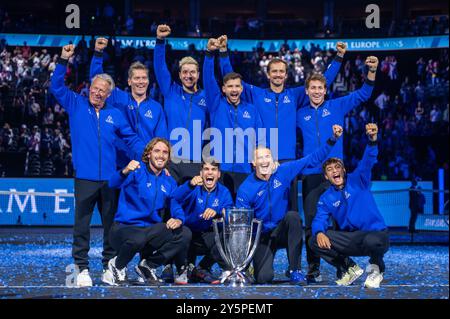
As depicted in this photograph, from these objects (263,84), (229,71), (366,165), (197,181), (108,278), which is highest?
(263,84)

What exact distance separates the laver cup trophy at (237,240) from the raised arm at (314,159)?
Answer: 1.79ft

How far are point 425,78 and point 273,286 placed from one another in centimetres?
1710

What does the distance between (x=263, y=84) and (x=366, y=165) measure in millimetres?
13798

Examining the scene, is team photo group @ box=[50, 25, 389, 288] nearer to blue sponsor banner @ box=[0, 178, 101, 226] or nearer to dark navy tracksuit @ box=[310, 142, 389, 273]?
dark navy tracksuit @ box=[310, 142, 389, 273]

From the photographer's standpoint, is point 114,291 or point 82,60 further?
point 82,60

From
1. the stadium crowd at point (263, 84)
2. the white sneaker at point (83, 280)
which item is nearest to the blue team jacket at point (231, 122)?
the white sneaker at point (83, 280)

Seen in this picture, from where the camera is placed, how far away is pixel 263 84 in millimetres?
20328

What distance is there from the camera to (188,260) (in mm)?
7070

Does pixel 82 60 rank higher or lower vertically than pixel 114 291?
higher

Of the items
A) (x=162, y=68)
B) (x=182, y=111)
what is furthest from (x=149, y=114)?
(x=162, y=68)

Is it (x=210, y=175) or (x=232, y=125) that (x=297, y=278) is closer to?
(x=210, y=175)

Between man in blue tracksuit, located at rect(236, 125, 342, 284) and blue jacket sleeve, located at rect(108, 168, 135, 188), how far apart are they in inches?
37.0
